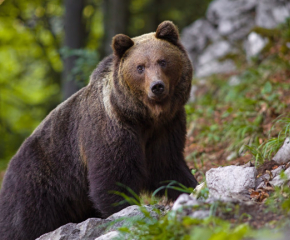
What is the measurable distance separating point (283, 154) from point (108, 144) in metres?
2.18

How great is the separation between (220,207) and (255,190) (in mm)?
1024

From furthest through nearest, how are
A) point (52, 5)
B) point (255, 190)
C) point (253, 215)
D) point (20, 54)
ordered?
point (20, 54) < point (52, 5) < point (255, 190) < point (253, 215)

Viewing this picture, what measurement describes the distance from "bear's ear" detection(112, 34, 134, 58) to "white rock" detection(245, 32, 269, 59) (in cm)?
644

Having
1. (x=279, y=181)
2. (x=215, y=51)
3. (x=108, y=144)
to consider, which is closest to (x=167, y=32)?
(x=108, y=144)

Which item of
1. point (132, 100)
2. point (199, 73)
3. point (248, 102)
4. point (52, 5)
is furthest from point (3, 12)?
point (132, 100)

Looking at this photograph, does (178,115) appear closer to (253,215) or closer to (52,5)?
(253,215)

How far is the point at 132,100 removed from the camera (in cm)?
538

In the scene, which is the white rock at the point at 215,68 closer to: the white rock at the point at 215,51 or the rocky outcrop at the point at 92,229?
the white rock at the point at 215,51

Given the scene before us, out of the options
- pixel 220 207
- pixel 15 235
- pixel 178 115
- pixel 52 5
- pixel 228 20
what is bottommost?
pixel 15 235

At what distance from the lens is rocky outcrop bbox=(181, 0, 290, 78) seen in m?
11.4

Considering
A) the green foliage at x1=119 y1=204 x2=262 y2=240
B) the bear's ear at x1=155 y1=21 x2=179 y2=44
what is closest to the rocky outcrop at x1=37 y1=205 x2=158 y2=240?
the green foliage at x1=119 y1=204 x2=262 y2=240

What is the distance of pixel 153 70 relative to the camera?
204 inches

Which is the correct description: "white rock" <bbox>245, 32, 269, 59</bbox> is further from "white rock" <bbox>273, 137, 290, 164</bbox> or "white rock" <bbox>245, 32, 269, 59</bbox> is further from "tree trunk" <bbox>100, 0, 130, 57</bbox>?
"white rock" <bbox>273, 137, 290, 164</bbox>

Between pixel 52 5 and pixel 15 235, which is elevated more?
pixel 52 5
